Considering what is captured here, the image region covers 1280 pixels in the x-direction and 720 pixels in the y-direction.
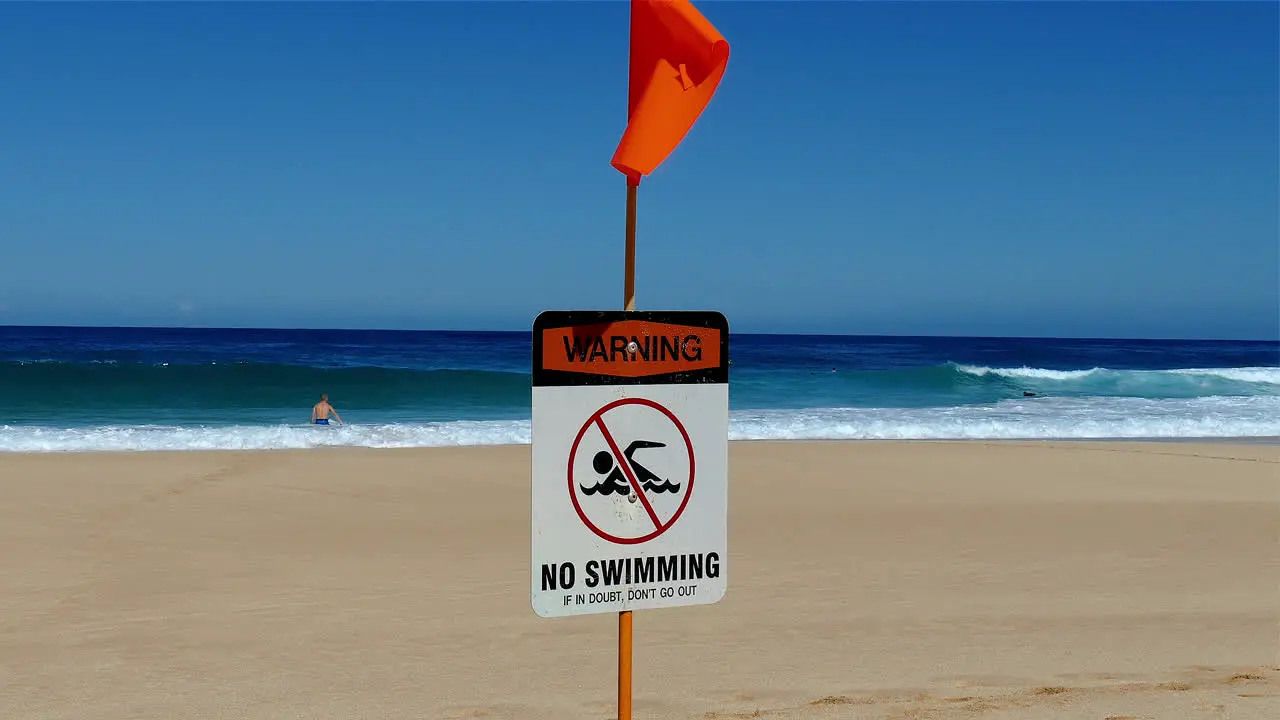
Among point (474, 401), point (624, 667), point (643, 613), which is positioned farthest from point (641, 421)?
point (474, 401)

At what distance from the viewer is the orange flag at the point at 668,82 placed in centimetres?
254

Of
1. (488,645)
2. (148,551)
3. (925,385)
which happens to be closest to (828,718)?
(488,645)

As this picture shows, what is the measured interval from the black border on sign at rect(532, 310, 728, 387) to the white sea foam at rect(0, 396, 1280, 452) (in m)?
16.6

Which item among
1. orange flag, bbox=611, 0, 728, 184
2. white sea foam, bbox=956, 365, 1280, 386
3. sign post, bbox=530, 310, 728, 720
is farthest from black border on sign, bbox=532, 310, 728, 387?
white sea foam, bbox=956, 365, 1280, 386

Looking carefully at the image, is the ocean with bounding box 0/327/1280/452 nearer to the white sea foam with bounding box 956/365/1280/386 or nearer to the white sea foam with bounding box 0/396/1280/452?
the white sea foam with bounding box 0/396/1280/452

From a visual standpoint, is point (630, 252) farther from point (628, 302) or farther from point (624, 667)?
point (624, 667)

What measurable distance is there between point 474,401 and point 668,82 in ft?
109

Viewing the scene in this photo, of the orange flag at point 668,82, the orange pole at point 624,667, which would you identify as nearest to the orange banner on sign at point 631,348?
the orange flag at point 668,82

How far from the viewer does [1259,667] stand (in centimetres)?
523

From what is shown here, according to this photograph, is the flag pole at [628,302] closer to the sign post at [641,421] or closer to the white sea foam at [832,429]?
the sign post at [641,421]

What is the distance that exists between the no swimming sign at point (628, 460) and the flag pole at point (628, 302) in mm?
100

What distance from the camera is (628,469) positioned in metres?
2.53

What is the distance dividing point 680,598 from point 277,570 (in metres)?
5.92

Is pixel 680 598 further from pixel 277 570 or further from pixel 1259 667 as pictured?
pixel 277 570
